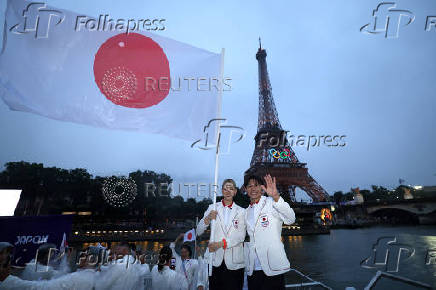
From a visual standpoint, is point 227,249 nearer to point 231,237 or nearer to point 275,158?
point 231,237

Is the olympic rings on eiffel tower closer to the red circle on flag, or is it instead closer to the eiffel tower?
the eiffel tower

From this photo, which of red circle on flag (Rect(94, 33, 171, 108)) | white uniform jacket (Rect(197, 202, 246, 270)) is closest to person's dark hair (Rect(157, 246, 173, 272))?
white uniform jacket (Rect(197, 202, 246, 270))

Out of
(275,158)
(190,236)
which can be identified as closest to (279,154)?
(275,158)

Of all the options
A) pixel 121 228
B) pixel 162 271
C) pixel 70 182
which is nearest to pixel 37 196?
pixel 70 182

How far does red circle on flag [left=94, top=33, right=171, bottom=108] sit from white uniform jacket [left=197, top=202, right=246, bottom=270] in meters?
2.17

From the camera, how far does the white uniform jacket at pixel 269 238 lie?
3.24 meters

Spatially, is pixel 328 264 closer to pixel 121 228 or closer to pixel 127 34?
pixel 127 34

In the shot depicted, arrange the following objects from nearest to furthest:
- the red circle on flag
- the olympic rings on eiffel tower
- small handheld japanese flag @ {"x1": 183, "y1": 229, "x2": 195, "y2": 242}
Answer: the red circle on flag → small handheld japanese flag @ {"x1": 183, "y1": 229, "x2": 195, "y2": 242} → the olympic rings on eiffel tower

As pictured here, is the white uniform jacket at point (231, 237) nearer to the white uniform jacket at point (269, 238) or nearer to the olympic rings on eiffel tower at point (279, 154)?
the white uniform jacket at point (269, 238)

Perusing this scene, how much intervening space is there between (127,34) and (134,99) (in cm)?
120

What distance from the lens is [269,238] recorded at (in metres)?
3.35

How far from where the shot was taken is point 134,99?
4.26 metres

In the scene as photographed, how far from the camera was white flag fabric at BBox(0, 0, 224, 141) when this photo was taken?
3.60 m

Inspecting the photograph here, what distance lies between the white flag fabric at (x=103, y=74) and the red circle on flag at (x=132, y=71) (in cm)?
1
